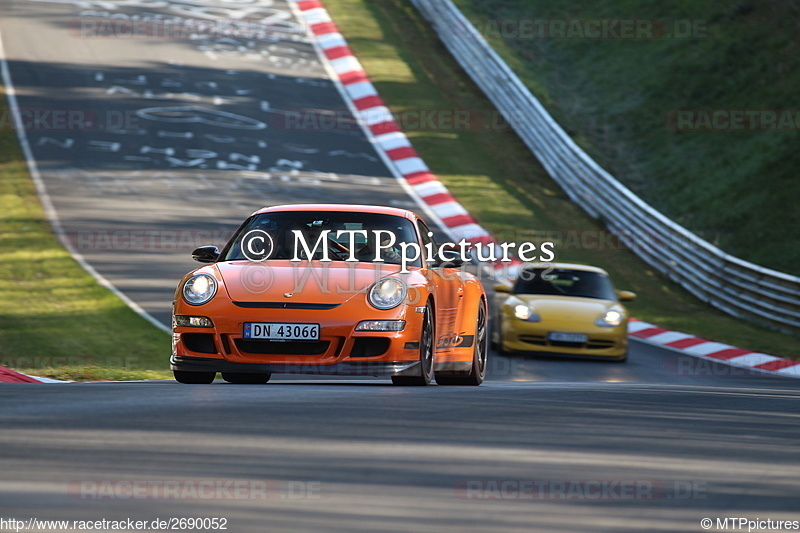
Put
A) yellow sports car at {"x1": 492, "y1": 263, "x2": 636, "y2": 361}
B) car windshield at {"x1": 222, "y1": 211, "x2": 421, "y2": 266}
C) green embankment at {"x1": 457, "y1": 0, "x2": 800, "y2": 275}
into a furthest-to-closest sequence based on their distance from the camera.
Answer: green embankment at {"x1": 457, "y1": 0, "x2": 800, "y2": 275}
yellow sports car at {"x1": 492, "y1": 263, "x2": 636, "y2": 361}
car windshield at {"x1": 222, "y1": 211, "x2": 421, "y2": 266}

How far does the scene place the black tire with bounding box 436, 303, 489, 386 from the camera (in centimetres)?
1071

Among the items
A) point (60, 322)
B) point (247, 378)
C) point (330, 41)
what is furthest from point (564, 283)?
point (330, 41)

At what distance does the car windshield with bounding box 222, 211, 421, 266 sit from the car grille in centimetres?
95

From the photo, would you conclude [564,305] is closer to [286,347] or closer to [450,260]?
[450,260]

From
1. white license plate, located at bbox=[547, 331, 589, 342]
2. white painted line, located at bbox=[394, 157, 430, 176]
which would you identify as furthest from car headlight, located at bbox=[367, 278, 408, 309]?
white painted line, located at bbox=[394, 157, 430, 176]

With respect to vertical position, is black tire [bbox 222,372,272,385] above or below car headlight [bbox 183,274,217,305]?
below

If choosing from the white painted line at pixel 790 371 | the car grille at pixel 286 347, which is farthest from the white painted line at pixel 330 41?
the car grille at pixel 286 347

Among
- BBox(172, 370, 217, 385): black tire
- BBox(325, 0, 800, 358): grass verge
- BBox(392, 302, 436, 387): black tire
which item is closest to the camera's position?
BBox(392, 302, 436, 387): black tire

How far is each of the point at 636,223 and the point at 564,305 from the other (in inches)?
294

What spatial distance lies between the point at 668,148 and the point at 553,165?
4314 millimetres

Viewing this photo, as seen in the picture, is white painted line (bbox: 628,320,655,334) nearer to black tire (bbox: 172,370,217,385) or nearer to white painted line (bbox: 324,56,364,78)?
black tire (bbox: 172,370,217,385)

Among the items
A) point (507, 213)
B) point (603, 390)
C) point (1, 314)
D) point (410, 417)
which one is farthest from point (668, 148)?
point (410, 417)

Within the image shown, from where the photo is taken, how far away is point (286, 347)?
8891mm

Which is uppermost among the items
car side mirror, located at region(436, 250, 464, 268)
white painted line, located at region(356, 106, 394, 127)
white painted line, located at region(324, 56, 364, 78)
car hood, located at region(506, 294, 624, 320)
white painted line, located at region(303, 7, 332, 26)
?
white painted line, located at region(303, 7, 332, 26)
